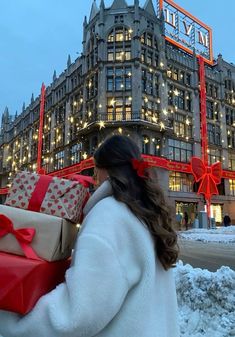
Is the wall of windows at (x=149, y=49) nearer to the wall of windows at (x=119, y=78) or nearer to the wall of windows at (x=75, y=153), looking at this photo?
the wall of windows at (x=119, y=78)

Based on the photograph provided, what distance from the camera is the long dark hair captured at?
56.2 inches

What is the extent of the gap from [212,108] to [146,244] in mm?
45426

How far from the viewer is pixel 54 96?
4841cm

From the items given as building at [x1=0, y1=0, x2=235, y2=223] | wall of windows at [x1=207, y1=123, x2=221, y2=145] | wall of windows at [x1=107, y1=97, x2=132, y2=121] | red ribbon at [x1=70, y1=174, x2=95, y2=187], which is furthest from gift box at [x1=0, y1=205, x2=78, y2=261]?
wall of windows at [x1=207, y1=123, x2=221, y2=145]

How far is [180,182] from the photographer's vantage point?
37.4m

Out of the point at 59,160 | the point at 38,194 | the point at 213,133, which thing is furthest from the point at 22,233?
the point at 213,133

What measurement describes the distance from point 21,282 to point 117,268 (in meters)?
0.35

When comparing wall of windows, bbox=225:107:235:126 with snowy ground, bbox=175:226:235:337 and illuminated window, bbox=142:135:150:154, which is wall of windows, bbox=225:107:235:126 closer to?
illuminated window, bbox=142:135:150:154

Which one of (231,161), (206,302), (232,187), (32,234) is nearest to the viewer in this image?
(32,234)

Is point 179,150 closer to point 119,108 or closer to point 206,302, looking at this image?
point 119,108

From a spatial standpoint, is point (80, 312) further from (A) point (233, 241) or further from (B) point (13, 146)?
(B) point (13, 146)

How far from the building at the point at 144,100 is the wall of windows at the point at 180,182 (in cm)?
11

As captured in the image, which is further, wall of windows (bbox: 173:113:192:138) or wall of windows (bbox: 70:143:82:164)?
wall of windows (bbox: 173:113:192:138)

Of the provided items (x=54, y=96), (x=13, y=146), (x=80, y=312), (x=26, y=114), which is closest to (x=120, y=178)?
(x=80, y=312)
